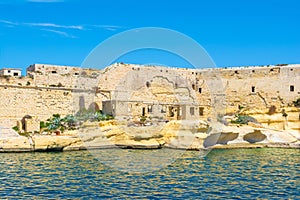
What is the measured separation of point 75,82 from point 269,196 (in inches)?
686

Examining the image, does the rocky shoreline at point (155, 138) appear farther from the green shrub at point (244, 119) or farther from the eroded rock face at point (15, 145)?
the green shrub at point (244, 119)

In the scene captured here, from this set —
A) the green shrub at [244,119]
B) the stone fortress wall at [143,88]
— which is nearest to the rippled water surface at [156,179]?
the green shrub at [244,119]

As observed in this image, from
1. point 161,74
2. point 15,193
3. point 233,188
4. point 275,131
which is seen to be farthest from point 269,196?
point 161,74

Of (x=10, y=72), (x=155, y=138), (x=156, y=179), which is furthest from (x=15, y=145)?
(x=10, y=72)

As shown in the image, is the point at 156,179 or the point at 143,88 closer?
the point at 156,179

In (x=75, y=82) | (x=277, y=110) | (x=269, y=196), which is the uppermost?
(x=75, y=82)

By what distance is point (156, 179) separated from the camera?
1009cm

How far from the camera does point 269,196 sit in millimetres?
8375

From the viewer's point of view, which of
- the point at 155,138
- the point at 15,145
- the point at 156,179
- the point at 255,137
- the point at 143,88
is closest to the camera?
the point at 156,179

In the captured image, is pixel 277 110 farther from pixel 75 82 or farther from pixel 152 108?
pixel 75 82

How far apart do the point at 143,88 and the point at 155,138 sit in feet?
29.3

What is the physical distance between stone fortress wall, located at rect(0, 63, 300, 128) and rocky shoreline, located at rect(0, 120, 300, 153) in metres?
2.79

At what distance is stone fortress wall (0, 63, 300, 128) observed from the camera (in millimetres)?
21750

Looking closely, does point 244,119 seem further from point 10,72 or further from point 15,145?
point 10,72
